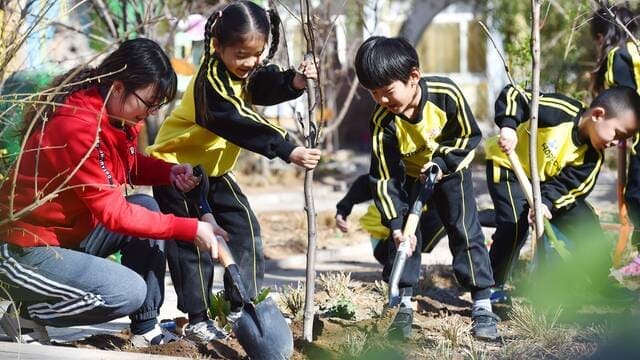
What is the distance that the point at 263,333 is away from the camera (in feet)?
12.8

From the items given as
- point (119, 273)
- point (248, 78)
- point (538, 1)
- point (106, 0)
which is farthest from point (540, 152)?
point (106, 0)

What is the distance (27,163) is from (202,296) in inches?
38.6

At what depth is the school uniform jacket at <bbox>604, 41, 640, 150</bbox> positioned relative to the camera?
5844 mm

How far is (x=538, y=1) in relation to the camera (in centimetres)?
424

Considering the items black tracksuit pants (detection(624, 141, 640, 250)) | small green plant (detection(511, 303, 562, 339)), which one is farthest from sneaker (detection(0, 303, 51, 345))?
black tracksuit pants (detection(624, 141, 640, 250))

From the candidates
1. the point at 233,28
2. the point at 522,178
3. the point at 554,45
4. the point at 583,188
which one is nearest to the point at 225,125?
the point at 233,28

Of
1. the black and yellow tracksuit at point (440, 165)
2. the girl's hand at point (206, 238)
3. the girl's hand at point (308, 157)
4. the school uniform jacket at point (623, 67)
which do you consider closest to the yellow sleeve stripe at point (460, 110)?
the black and yellow tracksuit at point (440, 165)

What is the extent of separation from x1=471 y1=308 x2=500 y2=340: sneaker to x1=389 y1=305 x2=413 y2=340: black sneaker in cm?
33

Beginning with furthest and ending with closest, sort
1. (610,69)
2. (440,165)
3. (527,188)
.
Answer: (610,69) < (527,188) < (440,165)

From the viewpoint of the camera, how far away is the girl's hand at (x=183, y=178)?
4.28 m

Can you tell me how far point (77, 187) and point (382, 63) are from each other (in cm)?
139

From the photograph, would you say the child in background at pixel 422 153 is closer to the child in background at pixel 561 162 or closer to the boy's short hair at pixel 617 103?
the child in background at pixel 561 162

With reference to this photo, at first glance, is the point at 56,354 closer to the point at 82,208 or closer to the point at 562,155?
the point at 82,208

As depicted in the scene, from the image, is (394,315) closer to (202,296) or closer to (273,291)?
(202,296)
